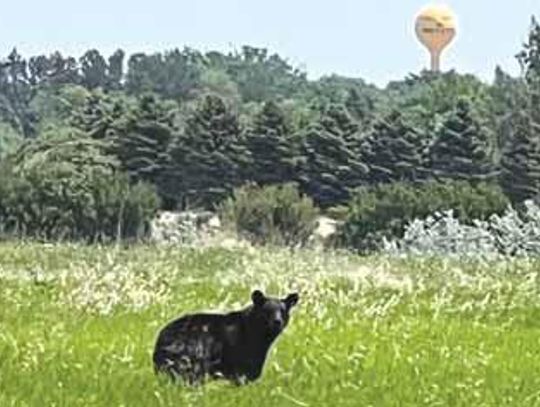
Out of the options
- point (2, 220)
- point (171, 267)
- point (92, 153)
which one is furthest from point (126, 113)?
point (171, 267)

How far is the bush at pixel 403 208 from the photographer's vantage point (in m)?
39.2

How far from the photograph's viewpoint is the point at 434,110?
8119 cm

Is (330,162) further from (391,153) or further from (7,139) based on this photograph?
(7,139)

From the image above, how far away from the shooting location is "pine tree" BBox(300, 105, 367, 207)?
2215 inches

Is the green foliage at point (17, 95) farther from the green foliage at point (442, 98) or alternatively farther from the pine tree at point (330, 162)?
the pine tree at point (330, 162)

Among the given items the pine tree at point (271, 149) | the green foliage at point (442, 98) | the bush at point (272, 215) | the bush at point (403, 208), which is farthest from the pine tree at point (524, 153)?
the bush at point (272, 215)

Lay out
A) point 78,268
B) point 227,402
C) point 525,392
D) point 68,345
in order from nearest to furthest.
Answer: point 227,402 → point 525,392 → point 68,345 → point 78,268

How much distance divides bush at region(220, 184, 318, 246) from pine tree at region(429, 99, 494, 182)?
62.9ft

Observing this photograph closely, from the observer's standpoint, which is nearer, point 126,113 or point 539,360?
point 539,360

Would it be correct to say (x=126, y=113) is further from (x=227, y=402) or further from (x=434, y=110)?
(x=227, y=402)

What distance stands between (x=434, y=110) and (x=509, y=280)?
216 feet

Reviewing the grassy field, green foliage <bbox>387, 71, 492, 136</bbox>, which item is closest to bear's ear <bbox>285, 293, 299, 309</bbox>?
the grassy field

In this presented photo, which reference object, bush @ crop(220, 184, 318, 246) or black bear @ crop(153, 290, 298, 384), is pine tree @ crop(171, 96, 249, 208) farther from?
black bear @ crop(153, 290, 298, 384)

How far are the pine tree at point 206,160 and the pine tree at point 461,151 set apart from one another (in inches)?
301
